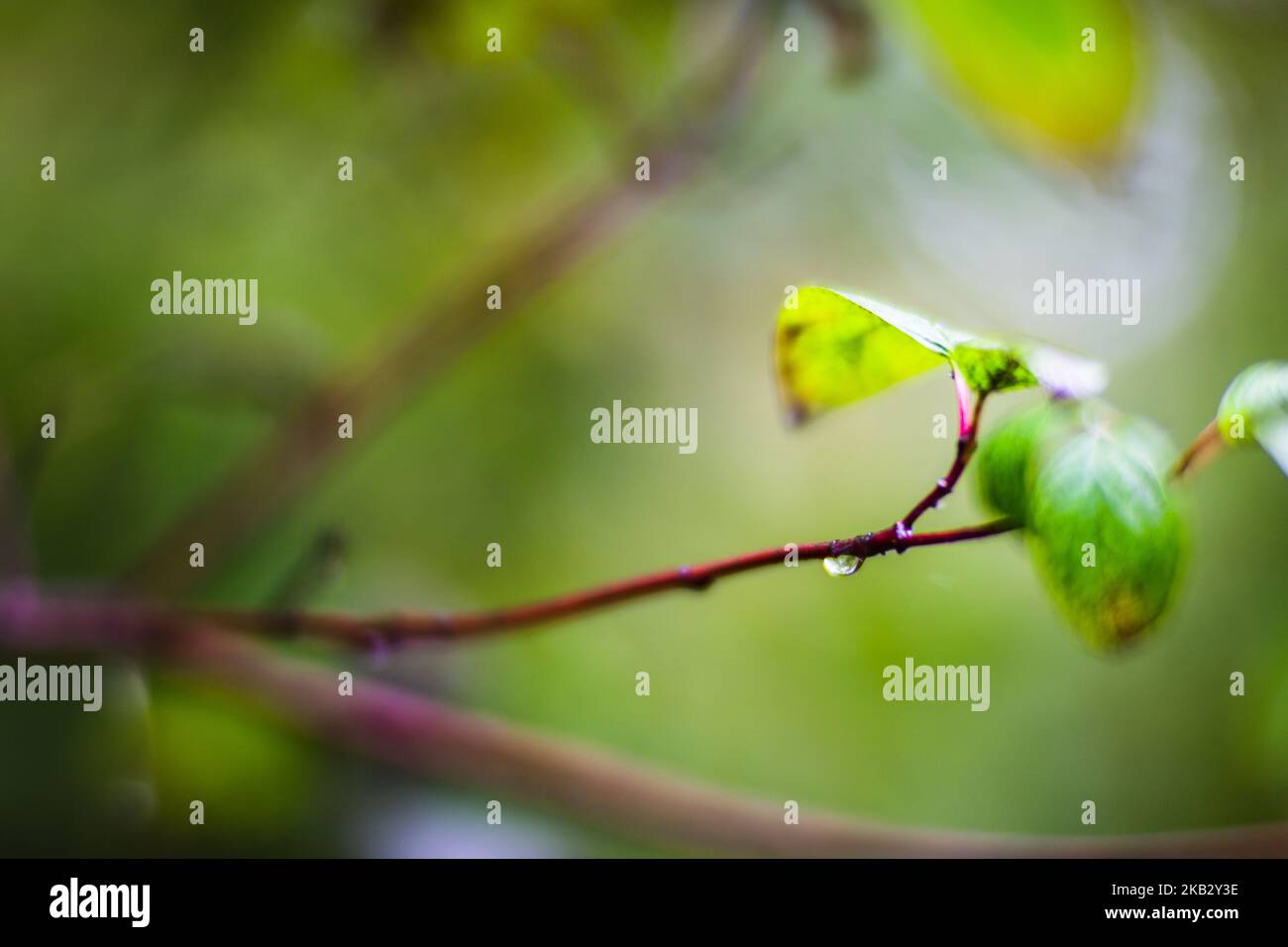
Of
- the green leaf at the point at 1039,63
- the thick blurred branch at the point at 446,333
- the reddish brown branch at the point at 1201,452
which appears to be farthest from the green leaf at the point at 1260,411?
the thick blurred branch at the point at 446,333

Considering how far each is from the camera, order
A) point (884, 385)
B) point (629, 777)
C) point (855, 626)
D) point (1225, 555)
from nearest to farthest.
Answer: point (884, 385)
point (629, 777)
point (855, 626)
point (1225, 555)

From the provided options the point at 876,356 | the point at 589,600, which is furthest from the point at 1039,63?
the point at 589,600

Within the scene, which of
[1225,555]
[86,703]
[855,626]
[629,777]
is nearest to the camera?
[629,777]

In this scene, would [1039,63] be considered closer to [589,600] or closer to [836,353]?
[836,353]

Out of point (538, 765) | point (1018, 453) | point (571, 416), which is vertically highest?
→ point (571, 416)

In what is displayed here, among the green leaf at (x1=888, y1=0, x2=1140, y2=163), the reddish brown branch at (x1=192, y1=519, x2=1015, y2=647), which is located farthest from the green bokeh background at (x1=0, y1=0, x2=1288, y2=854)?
the reddish brown branch at (x1=192, y1=519, x2=1015, y2=647)

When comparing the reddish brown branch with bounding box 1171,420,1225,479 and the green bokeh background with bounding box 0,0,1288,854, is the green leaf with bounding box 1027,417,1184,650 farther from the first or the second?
the green bokeh background with bounding box 0,0,1288,854

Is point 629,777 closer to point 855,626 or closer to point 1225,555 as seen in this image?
point 855,626

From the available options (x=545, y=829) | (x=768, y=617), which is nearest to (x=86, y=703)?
(x=545, y=829)
